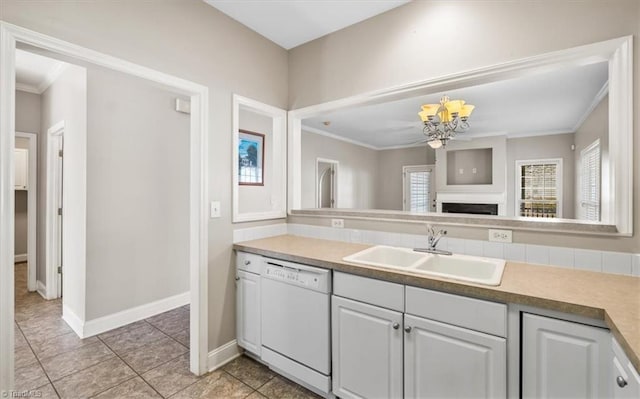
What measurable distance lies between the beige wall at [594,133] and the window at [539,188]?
1.12 feet

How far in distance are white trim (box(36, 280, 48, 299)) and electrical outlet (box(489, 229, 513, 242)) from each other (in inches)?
186

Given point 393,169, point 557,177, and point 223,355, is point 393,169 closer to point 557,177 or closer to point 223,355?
point 557,177

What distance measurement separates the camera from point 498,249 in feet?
5.74

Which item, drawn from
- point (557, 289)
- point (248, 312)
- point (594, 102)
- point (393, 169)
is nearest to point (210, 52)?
point (248, 312)

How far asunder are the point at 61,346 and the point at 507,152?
7.44 metres

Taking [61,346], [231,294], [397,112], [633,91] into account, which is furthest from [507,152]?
[61,346]

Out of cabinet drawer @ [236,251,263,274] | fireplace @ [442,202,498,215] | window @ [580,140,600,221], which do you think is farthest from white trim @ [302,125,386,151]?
window @ [580,140,600,221]

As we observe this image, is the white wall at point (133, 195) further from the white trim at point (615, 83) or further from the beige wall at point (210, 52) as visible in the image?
the white trim at point (615, 83)

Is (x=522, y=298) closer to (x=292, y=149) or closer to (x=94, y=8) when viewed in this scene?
(x=292, y=149)

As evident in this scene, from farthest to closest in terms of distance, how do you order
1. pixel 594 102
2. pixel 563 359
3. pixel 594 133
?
pixel 594 133 → pixel 594 102 → pixel 563 359

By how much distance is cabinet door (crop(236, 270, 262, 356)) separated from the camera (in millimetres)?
2047

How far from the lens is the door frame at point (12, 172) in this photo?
4.16ft

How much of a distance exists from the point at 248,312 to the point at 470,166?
19.7ft

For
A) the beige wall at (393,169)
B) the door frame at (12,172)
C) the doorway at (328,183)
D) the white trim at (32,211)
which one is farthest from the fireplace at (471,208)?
the white trim at (32,211)
